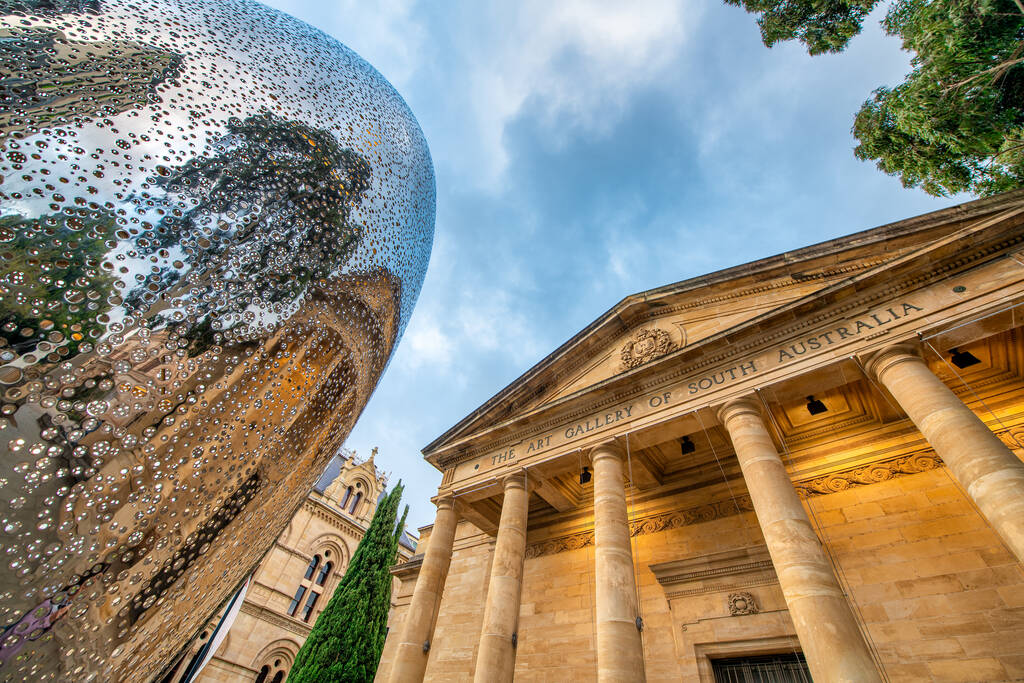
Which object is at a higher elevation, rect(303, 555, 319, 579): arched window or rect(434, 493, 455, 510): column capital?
rect(303, 555, 319, 579): arched window

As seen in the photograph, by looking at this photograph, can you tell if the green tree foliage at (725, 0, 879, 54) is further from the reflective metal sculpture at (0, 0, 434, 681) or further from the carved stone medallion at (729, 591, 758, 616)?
the reflective metal sculpture at (0, 0, 434, 681)

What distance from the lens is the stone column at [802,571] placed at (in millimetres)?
5969

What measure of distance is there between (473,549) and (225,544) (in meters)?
14.7

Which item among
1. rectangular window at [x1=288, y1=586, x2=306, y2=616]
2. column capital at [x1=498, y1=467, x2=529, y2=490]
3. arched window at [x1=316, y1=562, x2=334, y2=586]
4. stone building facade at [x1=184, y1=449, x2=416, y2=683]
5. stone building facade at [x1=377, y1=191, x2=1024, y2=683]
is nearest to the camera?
stone building facade at [x1=377, y1=191, x2=1024, y2=683]

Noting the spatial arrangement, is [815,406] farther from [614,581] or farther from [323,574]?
[323,574]

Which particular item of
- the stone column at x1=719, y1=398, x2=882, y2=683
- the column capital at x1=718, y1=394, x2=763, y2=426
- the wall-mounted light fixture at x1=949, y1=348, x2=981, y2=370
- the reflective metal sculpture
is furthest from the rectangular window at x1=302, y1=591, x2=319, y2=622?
the reflective metal sculpture

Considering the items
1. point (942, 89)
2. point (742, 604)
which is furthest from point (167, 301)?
point (942, 89)

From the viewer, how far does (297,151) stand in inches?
58.4

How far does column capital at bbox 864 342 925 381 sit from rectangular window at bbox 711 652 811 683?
5576mm

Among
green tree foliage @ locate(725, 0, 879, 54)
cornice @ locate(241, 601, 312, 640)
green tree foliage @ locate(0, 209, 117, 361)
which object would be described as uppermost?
green tree foliage @ locate(725, 0, 879, 54)

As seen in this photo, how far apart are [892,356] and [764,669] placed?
6.58 m

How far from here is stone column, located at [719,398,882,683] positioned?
5.97m

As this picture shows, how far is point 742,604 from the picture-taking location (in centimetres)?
1004

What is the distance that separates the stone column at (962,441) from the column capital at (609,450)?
4.95m
